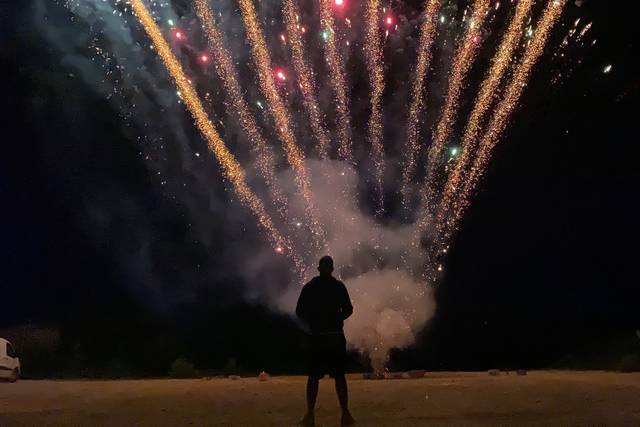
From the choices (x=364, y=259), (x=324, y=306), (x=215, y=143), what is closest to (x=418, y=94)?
(x=364, y=259)

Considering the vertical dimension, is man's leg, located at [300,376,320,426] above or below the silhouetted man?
below

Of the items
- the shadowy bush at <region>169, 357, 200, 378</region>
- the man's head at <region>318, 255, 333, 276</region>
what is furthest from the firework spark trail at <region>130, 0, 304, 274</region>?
the man's head at <region>318, 255, 333, 276</region>

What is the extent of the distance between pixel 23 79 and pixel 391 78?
13051 millimetres

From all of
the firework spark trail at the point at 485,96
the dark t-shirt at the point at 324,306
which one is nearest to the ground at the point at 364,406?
the dark t-shirt at the point at 324,306

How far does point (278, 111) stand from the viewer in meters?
17.3

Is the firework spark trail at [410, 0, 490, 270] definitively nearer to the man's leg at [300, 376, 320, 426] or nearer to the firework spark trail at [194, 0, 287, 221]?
the firework spark trail at [194, 0, 287, 221]

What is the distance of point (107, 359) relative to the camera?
22281 millimetres

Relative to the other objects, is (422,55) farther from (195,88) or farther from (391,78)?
(195,88)

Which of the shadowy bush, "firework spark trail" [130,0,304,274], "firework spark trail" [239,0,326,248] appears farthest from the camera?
the shadowy bush

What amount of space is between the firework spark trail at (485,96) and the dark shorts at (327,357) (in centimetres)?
931

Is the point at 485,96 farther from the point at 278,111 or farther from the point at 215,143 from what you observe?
the point at 215,143

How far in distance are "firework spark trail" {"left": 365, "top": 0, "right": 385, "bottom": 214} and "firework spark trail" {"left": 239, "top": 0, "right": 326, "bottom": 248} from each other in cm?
196

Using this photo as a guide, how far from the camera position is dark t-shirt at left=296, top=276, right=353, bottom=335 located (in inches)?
275

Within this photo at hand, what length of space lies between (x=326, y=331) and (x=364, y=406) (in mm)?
2101
